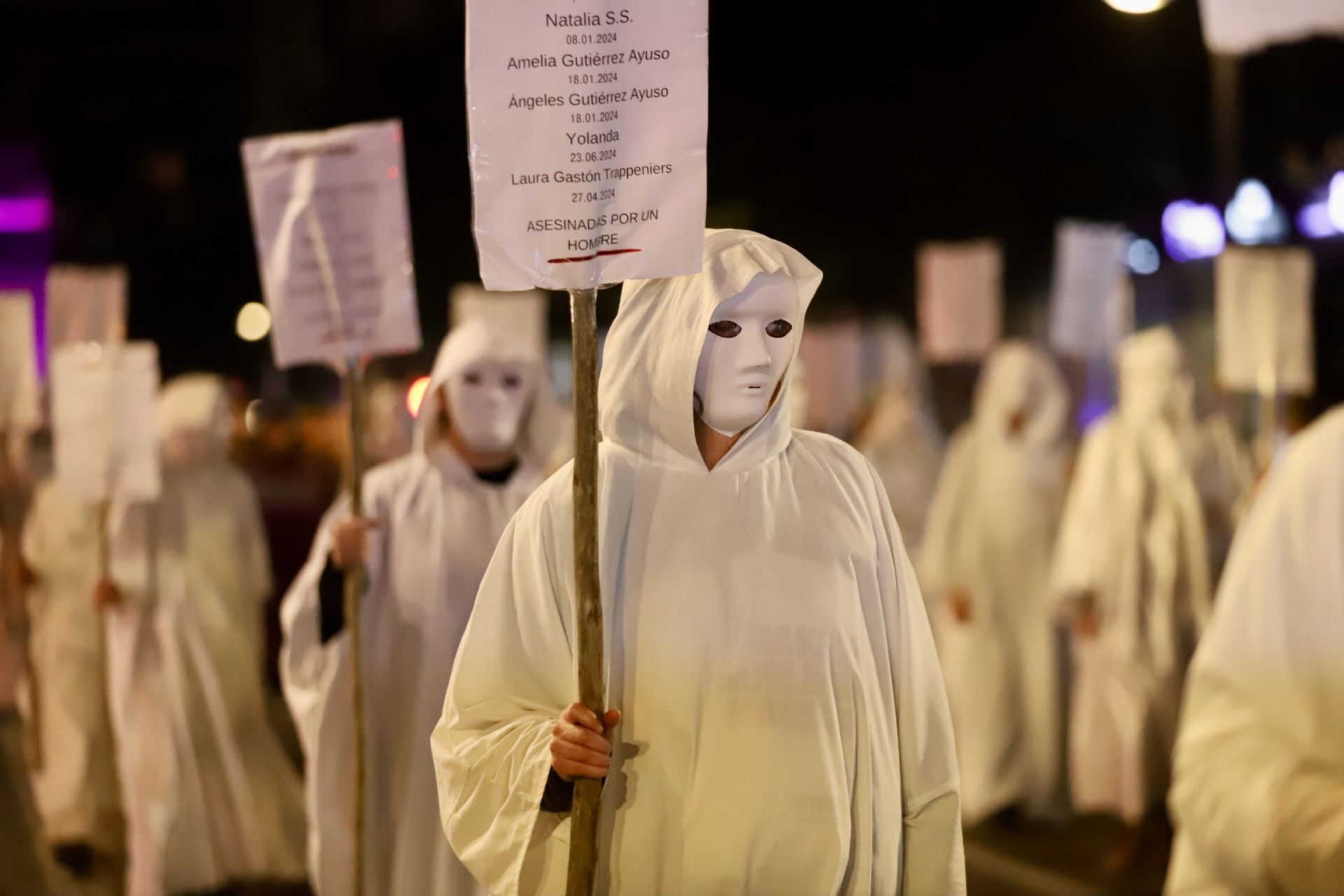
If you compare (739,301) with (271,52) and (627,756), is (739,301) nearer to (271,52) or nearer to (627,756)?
(627,756)

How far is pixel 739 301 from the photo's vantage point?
2.40 metres

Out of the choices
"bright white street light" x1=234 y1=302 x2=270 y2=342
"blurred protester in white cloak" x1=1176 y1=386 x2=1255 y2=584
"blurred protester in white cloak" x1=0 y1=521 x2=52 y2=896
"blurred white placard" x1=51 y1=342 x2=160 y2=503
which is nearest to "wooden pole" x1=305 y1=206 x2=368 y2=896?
"blurred white placard" x1=51 y1=342 x2=160 y2=503

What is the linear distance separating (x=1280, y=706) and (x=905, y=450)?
7.89 metres

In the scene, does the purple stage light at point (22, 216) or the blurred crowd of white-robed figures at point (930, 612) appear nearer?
the blurred crowd of white-robed figures at point (930, 612)

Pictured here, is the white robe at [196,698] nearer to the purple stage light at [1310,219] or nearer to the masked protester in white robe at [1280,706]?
the masked protester in white robe at [1280,706]

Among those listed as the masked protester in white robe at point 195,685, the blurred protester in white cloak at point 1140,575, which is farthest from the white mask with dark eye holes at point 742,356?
the blurred protester in white cloak at point 1140,575

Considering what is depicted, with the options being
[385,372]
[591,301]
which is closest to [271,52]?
[385,372]

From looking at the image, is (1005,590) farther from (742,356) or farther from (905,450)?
(742,356)

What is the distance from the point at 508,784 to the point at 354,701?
1.27 metres

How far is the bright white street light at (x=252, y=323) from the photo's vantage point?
21.2 metres

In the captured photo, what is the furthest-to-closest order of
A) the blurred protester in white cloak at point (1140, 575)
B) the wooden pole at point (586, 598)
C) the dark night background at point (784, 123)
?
the dark night background at point (784, 123) → the blurred protester in white cloak at point (1140, 575) → the wooden pole at point (586, 598)

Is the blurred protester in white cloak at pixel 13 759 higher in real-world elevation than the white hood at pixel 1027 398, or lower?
lower

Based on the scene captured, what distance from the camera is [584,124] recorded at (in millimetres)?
2379

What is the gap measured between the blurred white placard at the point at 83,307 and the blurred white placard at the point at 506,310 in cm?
162
